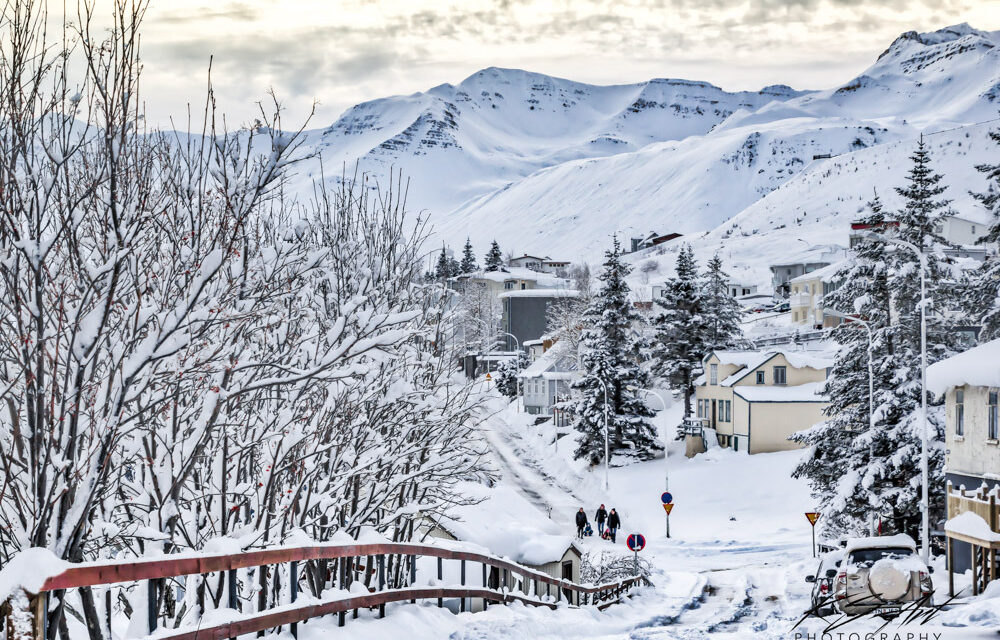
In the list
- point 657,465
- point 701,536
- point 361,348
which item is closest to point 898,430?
point 701,536

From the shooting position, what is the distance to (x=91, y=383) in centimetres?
666

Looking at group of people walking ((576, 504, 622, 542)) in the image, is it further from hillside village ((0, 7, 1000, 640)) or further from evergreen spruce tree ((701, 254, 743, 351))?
evergreen spruce tree ((701, 254, 743, 351))

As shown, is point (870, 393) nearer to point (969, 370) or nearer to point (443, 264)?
point (969, 370)

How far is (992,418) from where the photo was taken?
2880 centimetres

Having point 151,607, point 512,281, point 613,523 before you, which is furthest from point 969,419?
point 512,281

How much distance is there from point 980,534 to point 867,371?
17061mm

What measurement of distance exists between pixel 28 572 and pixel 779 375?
62.0m

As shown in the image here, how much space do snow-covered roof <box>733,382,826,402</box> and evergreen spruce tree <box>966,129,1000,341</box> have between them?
26.2m

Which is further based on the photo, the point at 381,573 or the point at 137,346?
the point at 381,573

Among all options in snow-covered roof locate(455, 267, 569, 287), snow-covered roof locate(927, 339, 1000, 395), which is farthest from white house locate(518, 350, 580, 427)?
snow-covered roof locate(927, 339, 1000, 395)

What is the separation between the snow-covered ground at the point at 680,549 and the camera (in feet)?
36.1

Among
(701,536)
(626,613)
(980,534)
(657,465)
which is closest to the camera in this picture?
(980,534)

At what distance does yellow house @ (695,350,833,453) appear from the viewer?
61.3 meters

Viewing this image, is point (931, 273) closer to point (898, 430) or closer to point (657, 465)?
point (898, 430)
